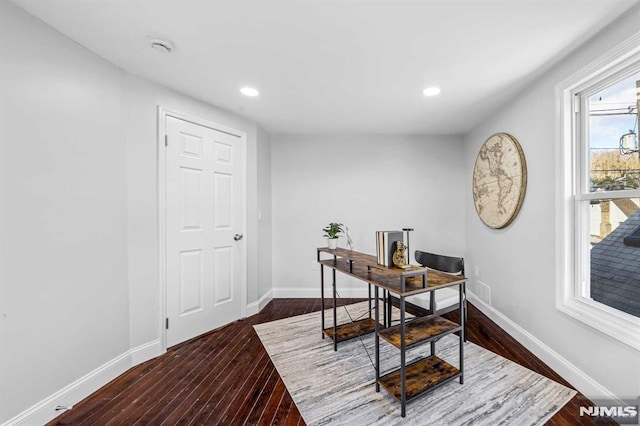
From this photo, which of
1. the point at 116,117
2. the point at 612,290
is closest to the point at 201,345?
the point at 116,117

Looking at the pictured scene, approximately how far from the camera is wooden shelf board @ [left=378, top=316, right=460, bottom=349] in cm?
160

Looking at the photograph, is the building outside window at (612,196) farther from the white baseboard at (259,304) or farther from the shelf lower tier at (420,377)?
the white baseboard at (259,304)

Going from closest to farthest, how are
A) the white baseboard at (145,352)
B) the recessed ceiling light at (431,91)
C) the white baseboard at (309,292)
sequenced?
the white baseboard at (145,352) → the recessed ceiling light at (431,91) → the white baseboard at (309,292)

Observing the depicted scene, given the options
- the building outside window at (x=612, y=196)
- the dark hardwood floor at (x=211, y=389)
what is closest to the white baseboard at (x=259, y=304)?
the dark hardwood floor at (x=211, y=389)

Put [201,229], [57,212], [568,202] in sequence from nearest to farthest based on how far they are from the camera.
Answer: [57,212]
[568,202]
[201,229]

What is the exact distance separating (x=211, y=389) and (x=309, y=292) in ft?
6.61

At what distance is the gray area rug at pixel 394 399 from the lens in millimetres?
1513

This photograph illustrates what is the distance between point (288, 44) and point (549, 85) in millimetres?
2041

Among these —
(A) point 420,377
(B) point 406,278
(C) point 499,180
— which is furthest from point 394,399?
(C) point 499,180

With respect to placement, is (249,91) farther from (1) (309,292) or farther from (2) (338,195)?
(1) (309,292)

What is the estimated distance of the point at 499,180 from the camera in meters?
2.68

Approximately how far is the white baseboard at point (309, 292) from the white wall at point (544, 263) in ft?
5.30

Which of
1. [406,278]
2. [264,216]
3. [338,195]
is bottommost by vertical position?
[406,278]

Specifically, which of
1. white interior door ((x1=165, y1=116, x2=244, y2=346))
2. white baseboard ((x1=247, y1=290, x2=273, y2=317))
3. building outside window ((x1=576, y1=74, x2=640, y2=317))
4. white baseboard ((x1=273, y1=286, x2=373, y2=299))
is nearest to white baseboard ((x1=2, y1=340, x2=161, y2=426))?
white interior door ((x1=165, y1=116, x2=244, y2=346))
